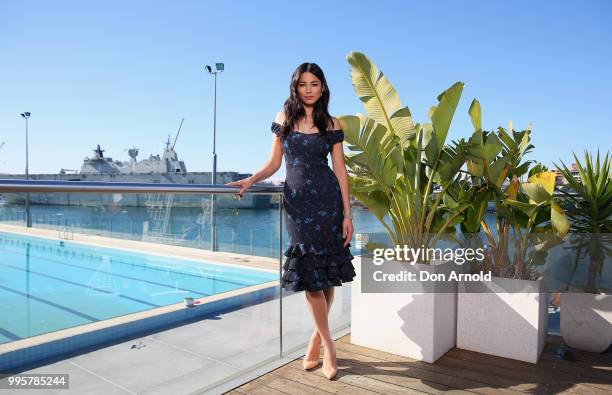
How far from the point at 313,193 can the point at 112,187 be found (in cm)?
88

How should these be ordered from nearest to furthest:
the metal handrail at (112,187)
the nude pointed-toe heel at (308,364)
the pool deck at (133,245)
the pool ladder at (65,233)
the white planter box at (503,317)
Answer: the metal handrail at (112,187) → the pool deck at (133,245) → the pool ladder at (65,233) → the nude pointed-toe heel at (308,364) → the white planter box at (503,317)

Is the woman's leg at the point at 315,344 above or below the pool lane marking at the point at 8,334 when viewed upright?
below

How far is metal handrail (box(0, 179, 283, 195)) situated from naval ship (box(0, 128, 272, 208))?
40 millimetres

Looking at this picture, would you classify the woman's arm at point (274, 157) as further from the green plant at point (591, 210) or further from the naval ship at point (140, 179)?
the green plant at point (591, 210)

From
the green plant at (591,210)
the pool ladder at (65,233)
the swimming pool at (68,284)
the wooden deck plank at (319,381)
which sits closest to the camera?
the swimming pool at (68,284)

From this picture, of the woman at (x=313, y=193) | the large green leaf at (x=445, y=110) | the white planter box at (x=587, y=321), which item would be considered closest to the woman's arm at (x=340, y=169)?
the woman at (x=313, y=193)

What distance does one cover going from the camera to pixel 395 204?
7.88 ft

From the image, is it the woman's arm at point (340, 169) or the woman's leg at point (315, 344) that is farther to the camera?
the woman's leg at point (315, 344)

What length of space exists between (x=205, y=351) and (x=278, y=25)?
22.2ft

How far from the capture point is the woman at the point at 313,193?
184cm

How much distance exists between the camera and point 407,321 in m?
2.20

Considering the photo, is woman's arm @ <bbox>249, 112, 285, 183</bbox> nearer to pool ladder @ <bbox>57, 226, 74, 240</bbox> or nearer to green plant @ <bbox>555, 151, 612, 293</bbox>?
pool ladder @ <bbox>57, 226, 74, 240</bbox>

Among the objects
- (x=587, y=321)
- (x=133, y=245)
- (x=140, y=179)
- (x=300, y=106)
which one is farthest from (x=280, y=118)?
(x=140, y=179)

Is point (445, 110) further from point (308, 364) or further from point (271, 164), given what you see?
point (308, 364)
